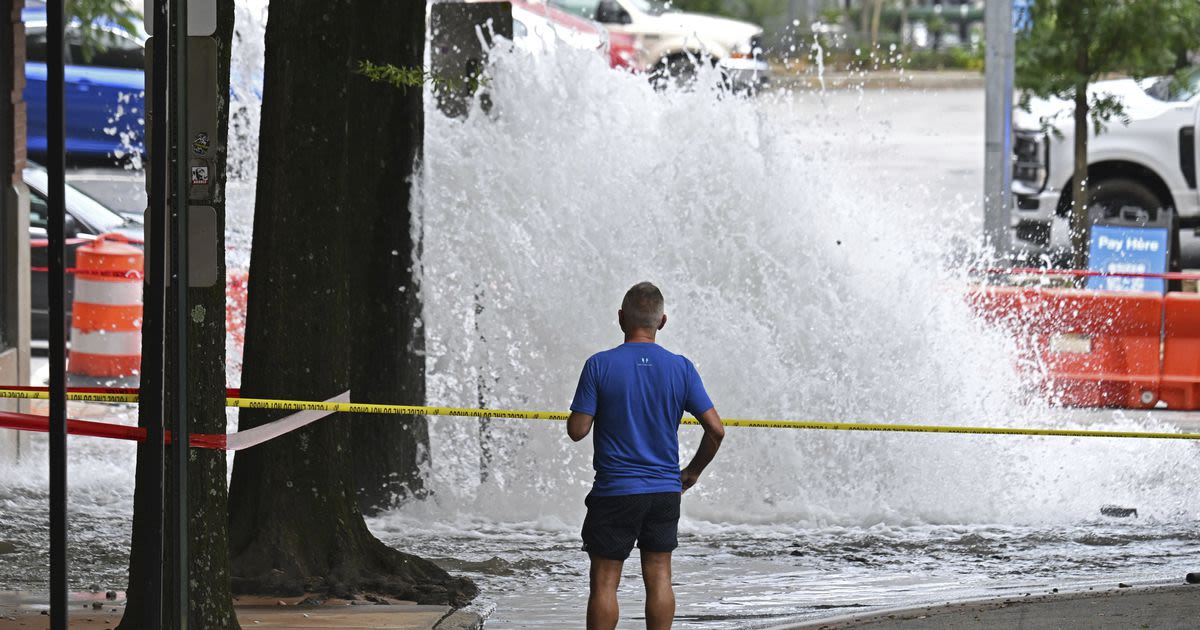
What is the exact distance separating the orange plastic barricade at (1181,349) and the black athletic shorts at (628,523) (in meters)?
7.13

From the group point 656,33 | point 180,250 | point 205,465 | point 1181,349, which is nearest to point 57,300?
point 180,250

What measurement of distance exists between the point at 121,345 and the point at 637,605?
6383 millimetres

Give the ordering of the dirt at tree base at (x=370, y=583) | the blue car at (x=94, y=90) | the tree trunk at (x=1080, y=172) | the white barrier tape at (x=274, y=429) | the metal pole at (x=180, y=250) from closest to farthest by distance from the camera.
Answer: the metal pole at (x=180, y=250) → the white barrier tape at (x=274, y=429) → the dirt at tree base at (x=370, y=583) → the tree trunk at (x=1080, y=172) → the blue car at (x=94, y=90)

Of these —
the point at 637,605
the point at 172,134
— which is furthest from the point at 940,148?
the point at 172,134

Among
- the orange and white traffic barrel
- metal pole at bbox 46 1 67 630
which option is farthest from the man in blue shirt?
the orange and white traffic barrel

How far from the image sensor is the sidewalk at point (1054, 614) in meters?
6.73

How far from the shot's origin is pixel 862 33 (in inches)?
1248

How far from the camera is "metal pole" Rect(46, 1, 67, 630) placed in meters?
5.20

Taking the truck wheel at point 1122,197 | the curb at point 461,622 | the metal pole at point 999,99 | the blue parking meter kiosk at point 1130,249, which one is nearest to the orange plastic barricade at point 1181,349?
the blue parking meter kiosk at point 1130,249

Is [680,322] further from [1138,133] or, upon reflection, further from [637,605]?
[1138,133]

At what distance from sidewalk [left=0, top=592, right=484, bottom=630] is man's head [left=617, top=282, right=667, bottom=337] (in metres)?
1.53

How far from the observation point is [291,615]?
22.5 feet

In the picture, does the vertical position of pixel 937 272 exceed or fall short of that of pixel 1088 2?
it falls short

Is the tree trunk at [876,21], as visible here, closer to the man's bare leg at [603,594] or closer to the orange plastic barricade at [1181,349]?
the orange plastic barricade at [1181,349]
